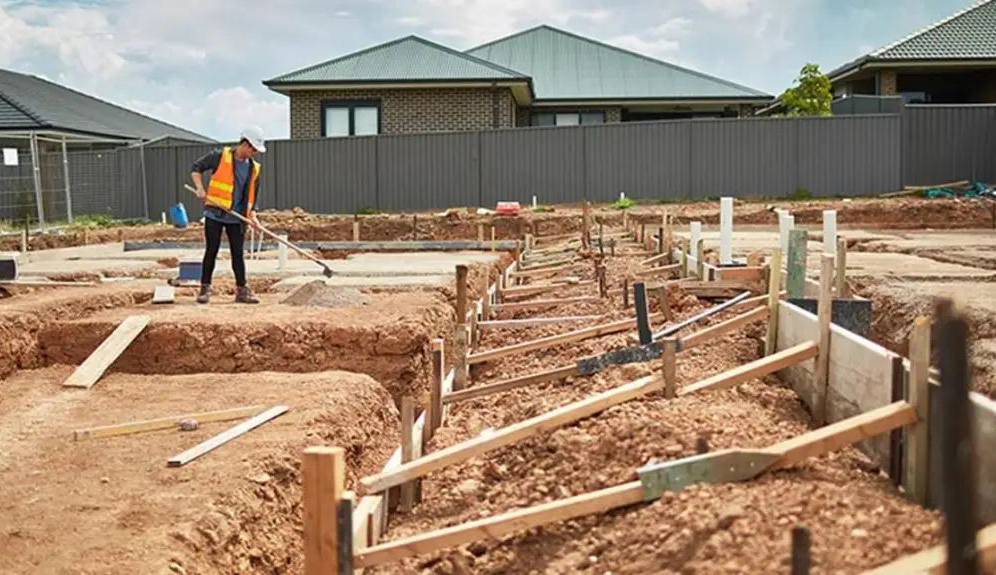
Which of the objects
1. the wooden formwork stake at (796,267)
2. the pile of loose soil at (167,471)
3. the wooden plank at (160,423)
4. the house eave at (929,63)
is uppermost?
the house eave at (929,63)

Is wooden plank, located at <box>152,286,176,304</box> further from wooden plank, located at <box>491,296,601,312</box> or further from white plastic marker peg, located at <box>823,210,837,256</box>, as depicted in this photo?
white plastic marker peg, located at <box>823,210,837,256</box>

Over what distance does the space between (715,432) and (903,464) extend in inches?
31.0

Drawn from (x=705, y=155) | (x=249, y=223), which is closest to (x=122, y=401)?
(x=249, y=223)

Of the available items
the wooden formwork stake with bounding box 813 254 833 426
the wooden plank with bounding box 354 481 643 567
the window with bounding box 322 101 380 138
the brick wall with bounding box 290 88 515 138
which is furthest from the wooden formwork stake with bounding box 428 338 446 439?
the window with bounding box 322 101 380 138

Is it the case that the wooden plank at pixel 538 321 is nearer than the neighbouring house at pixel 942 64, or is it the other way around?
the wooden plank at pixel 538 321

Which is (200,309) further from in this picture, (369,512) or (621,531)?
(621,531)

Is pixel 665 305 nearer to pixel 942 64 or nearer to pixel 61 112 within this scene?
pixel 942 64

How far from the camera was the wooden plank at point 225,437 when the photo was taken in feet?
19.2

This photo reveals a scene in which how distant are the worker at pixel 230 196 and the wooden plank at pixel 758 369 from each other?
5904mm

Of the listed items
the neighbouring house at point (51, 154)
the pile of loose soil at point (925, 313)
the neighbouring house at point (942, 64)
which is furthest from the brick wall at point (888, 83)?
the pile of loose soil at point (925, 313)

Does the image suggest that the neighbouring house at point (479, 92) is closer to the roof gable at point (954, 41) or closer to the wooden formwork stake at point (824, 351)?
the roof gable at point (954, 41)

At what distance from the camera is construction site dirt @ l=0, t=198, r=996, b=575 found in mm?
3588

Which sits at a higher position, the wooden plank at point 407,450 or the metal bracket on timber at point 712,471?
the metal bracket on timber at point 712,471

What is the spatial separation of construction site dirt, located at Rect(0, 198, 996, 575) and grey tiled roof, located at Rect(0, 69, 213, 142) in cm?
1487
